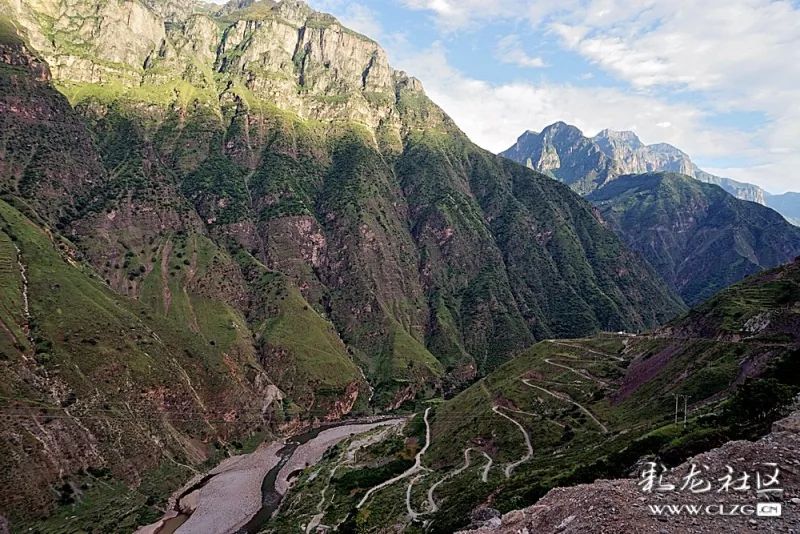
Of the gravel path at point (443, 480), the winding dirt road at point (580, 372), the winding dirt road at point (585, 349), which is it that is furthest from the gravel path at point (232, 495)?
the winding dirt road at point (585, 349)

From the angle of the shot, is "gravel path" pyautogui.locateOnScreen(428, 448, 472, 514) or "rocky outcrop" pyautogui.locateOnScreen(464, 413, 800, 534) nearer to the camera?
"rocky outcrop" pyautogui.locateOnScreen(464, 413, 800, 534)

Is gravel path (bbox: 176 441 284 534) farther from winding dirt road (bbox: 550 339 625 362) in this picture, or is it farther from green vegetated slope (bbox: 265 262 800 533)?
winding dirt road (bbox: 550 339 625 362)

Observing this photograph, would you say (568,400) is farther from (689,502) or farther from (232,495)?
(232,495)

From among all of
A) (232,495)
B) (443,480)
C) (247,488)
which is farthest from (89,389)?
(443,480)

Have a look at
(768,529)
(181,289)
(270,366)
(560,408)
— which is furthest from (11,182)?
(768,529)

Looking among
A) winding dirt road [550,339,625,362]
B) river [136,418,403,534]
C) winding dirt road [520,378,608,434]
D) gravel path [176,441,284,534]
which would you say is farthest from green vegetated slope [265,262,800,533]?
gravel path [176,441,284,534]

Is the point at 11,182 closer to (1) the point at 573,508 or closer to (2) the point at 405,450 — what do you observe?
(2) the point at 405,450
